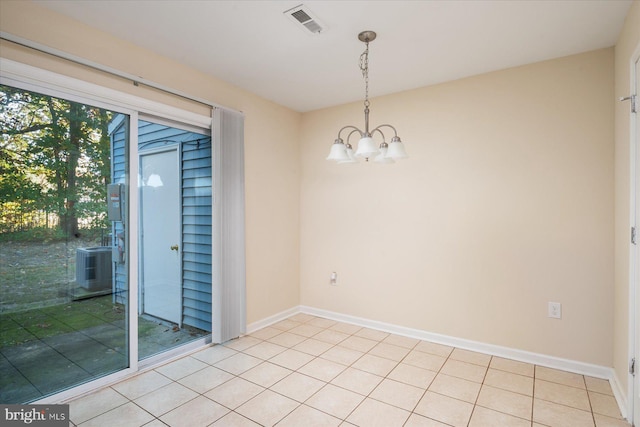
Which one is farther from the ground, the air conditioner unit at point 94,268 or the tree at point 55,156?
the tree at point 55,156

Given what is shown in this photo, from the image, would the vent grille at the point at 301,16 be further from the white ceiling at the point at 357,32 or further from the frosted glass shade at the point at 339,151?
the frosted glass shade at the point at 339,151

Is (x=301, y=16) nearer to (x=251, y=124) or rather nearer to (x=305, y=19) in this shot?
(x=305, y=19)

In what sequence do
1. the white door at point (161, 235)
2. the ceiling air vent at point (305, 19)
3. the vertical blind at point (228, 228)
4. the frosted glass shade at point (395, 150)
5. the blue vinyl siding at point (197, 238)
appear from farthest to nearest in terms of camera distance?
the blue vinyl siding at point (197, 238), the vertical blind at point (228, 228), the white door at point (161, 235), the frosted glass shade at point (395, 150), the ceiling air vent at point (305, 19)

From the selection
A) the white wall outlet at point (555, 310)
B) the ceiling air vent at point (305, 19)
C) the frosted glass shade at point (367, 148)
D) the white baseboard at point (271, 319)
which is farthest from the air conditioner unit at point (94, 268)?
the white wall outlet at point (555, 310)

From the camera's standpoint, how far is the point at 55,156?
229 centimetres

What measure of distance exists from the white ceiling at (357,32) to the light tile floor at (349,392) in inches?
106

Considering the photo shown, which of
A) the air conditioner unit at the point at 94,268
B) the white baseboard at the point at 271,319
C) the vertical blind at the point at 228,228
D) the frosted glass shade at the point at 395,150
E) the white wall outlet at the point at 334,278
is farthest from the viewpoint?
the white wall outlet at the point at 334,278

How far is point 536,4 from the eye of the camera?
2.11m

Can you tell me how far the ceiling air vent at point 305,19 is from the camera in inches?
86.2

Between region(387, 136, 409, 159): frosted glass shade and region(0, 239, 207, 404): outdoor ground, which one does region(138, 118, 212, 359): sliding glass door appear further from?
region(387, 136, 409, 159): frosted glass shade

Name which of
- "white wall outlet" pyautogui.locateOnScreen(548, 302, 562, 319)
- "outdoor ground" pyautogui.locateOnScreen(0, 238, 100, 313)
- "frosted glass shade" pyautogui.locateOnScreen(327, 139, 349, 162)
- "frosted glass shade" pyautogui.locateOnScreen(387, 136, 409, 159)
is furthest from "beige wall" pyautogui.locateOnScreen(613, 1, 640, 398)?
"outdoor ground" pyautogui.locateOnScreen(0, 238, 100, 313)

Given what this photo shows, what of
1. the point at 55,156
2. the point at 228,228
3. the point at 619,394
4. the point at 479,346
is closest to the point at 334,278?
the point at 228,228

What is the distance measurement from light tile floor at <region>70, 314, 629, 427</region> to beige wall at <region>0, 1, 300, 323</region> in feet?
3.14

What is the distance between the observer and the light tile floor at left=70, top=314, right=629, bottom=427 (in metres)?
2.11
